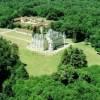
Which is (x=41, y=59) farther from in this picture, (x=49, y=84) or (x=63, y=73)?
(x=49, y=84)

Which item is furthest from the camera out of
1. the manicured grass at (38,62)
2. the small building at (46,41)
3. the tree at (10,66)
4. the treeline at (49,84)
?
the small building at (46,41)

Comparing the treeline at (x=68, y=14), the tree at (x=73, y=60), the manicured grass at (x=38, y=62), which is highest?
the treeline at (x=68, y=14)

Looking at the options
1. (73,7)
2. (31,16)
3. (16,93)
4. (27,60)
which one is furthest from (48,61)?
(73,7)

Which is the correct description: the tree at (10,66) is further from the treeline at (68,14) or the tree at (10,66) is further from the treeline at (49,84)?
the treeline at (68,14)

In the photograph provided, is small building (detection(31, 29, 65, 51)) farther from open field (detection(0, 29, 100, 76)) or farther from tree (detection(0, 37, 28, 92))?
tree (detection(0, 37, 28, 92))

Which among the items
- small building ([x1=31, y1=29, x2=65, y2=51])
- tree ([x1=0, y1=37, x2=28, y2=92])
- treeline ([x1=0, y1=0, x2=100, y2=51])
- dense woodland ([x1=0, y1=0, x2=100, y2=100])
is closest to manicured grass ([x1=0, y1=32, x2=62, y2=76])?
small building ([x1=31, y1=29, x2=65, y2=51])

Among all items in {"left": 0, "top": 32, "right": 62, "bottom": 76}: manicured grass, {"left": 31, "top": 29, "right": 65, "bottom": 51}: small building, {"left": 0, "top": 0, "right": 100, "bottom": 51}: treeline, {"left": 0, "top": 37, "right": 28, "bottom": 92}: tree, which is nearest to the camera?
{"left": 0, "top": 37, "right": 28, "bottom": 92}: tree

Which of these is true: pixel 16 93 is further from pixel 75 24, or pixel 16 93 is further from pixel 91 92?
pixel 75 24

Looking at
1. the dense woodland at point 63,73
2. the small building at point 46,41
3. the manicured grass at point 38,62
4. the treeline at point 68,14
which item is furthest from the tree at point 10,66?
the treeline at point 68,14
